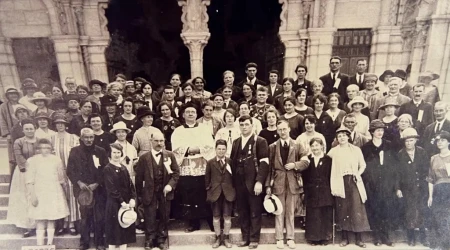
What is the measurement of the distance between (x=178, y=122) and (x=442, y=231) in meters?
2.19

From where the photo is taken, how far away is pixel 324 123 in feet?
8.64

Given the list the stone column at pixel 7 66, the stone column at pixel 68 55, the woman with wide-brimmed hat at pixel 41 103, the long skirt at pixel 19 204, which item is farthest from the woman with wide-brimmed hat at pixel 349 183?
the stone column at pixel 7 66

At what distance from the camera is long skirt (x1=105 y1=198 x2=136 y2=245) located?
240 cm

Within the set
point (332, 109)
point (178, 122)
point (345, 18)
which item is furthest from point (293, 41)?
point (178, 122)

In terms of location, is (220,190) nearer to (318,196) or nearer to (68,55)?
(318,196)

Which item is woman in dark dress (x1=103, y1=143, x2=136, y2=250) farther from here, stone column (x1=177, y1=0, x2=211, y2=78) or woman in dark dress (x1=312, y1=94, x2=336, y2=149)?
woman in dark dress (x1=312, y1=94, x2=336, y2=149)

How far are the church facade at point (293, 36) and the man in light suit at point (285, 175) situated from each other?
0.67m

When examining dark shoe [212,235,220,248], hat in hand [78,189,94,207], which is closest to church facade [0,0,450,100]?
hat in hand [78,189,94,207]

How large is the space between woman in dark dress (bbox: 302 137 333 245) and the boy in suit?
601 millimetres

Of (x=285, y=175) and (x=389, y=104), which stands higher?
(x=389, y=104)

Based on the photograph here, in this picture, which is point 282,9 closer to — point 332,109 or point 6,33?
point 332,109

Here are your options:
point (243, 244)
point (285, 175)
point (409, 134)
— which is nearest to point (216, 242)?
point (243, 244)

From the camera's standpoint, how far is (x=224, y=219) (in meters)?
2.53

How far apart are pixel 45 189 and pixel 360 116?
2.53 meters
